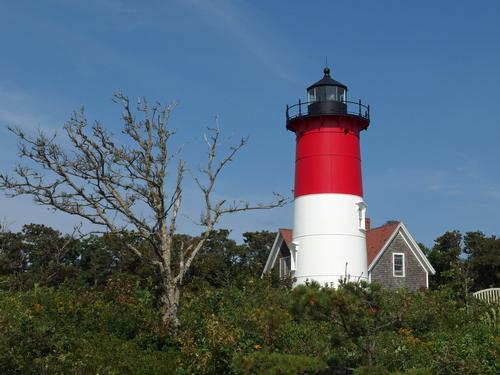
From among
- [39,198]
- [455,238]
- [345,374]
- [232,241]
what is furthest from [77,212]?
[232,241]

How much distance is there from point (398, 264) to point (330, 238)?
23.9 ft

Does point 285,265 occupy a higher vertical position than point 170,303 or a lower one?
higher

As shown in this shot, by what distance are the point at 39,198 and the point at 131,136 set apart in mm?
2493

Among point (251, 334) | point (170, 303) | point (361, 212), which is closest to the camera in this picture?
point (251, 334)

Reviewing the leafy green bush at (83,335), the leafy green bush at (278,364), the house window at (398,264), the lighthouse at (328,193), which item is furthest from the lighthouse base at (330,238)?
the leafy green bush at (278,364)

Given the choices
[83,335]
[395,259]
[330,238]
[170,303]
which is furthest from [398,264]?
[83,335]

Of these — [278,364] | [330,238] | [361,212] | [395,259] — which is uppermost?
[361,212]

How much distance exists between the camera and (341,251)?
2536 cm

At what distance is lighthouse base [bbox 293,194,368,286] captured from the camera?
2533 centimetres

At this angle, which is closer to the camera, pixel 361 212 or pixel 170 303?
pixel 170 303

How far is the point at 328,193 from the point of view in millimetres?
25594

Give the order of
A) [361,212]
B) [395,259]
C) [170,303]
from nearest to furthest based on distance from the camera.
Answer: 1. [170,303]
2. [361,212]
3. [395,259]

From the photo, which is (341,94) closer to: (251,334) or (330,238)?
(330,238)

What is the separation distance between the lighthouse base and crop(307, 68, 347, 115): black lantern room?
342 cm
